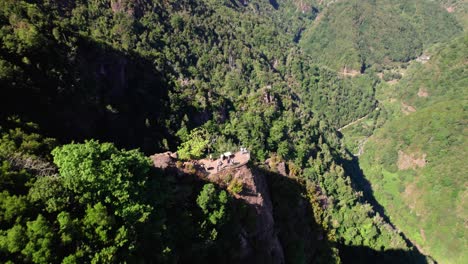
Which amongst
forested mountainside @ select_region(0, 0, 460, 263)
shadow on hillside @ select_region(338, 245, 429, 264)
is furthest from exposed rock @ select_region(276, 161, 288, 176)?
shadow on hillside @ select_region(338, 245, 429, 264)

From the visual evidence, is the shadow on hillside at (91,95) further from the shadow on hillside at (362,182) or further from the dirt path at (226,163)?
the shadow on hillside at (362,182)

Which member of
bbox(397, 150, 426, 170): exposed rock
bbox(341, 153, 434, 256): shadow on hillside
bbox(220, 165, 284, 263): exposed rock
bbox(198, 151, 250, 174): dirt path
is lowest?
bbox(220, 165, 284, 263): exposed rock

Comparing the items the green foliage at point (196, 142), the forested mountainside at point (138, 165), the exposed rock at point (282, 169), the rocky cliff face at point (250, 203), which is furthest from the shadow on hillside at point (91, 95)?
the exposed rock at point (282, 169)

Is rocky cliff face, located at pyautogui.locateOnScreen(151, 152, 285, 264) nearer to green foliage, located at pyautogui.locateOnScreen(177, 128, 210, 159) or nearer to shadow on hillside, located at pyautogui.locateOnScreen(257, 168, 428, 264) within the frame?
shadow on hillside, located at pyautogui.locateOnScreen(257, 168, 428, 264)

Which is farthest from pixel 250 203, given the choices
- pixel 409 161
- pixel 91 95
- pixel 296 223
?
pixel 409 161

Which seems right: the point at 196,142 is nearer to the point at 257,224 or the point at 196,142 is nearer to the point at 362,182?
the point at 257,224

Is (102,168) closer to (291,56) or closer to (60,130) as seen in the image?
(60,130)
